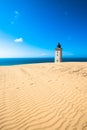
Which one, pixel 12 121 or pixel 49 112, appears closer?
pixel 12 121

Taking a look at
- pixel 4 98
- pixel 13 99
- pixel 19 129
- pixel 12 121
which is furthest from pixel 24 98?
pixel 19 129

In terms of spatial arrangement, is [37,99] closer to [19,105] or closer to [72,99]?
[19,105]

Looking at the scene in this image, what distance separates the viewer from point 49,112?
3.92 meters

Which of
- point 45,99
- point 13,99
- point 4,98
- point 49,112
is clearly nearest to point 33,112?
point 49,112

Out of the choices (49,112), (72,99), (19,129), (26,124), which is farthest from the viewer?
(72,99)

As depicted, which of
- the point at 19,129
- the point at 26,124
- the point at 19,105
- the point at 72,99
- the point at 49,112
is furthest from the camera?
the point at 72,99

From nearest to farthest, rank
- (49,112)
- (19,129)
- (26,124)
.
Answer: (19,129)
(26,124)
(49,112)

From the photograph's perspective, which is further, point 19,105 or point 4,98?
point 4,98

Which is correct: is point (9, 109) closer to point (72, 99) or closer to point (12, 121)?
point (12, 121)

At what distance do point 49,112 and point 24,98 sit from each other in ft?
6.02

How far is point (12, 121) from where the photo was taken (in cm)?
341

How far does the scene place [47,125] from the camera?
10.6ft

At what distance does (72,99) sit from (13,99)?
3.15 meters

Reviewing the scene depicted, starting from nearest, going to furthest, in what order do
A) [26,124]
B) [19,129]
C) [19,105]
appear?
[19,129] < [26,124] < [19,105]
